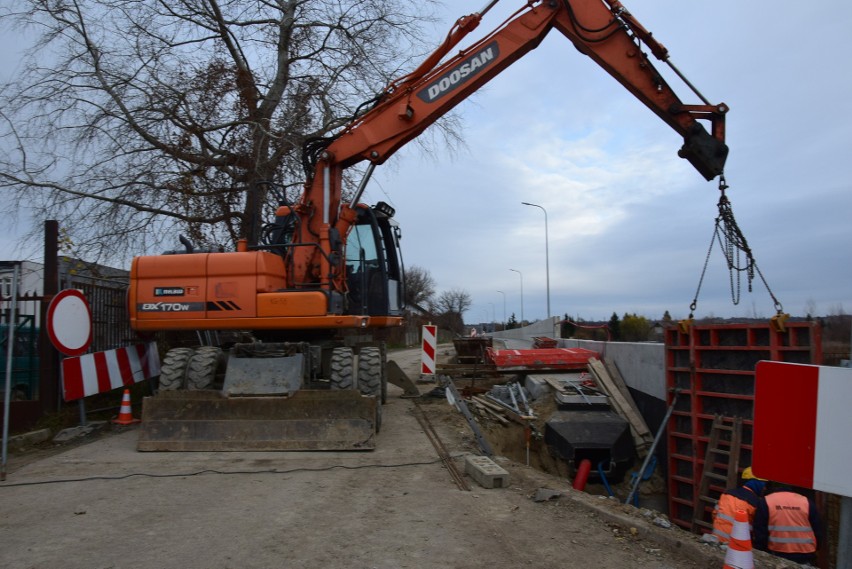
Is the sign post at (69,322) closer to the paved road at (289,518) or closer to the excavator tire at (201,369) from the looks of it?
the excavator tire at (201,369)

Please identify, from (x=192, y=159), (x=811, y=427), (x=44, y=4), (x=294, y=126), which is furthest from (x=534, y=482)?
(x=44, y=4)

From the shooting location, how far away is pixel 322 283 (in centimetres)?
775

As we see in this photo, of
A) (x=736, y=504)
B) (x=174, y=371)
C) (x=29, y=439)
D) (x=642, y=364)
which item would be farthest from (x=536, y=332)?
(x=29, y=439)

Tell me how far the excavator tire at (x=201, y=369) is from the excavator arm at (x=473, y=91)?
1.44 m

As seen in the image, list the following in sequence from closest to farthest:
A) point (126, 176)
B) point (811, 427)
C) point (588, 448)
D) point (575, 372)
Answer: point (811, 427) < point (588, 448) < point (126, 176) < point (575, 372)

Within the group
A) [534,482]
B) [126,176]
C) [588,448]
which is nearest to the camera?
[534,482]

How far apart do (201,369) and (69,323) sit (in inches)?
65.2

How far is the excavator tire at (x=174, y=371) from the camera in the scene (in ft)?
24.4

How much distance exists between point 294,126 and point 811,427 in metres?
11.3

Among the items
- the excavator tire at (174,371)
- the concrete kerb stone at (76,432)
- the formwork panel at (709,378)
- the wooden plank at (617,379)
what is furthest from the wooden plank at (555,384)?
the concrete kerb stone at (76,432)

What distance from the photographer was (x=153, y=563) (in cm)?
368

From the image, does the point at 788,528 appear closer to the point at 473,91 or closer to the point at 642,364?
the point at 642,364

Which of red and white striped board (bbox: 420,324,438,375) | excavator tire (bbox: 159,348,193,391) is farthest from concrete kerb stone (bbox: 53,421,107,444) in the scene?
red and white striped board (bbox: 420,324,438,375)

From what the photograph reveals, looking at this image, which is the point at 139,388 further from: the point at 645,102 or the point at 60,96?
the point at 645,102
